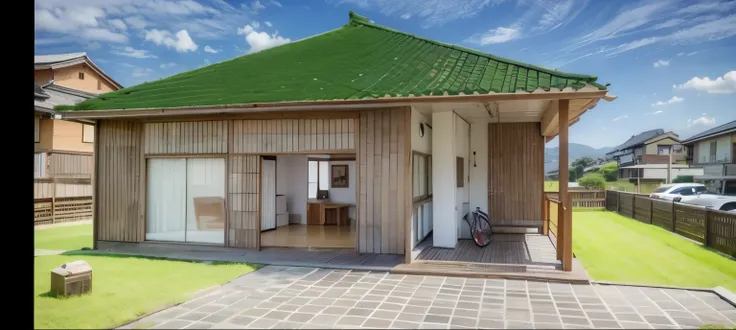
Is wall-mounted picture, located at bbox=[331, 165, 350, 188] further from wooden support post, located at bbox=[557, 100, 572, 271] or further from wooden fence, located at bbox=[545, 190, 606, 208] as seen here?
wooden fence, located at bbox=[545, 190, 606, 208]

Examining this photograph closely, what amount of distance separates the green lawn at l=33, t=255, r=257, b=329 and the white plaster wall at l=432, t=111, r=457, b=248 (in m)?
3.64

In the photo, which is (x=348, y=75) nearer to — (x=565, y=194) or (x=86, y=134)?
(x=565, y=194)

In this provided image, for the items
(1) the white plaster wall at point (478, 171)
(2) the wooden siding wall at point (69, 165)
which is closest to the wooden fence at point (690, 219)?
(1) the white plaster wall at point (478, 171)

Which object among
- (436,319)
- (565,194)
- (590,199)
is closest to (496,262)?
(565,194)

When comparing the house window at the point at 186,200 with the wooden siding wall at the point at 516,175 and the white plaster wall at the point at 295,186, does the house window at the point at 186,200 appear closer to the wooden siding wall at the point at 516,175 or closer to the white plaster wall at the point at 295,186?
the white plaster wall at the point at 295,186

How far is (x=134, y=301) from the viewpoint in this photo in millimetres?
5125

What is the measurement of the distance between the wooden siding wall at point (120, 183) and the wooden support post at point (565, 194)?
798 cm

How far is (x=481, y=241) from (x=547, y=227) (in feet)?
9.33

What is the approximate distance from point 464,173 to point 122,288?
7279mm

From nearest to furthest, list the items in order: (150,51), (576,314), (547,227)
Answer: (576,314) < (547,227) < (150,51)

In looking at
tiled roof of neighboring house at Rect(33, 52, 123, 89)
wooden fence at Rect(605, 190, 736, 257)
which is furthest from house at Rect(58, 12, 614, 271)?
tiled roof of neighboring house at Rect(33, 52, 123, 89)

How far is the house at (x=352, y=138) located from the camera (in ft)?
24.1
